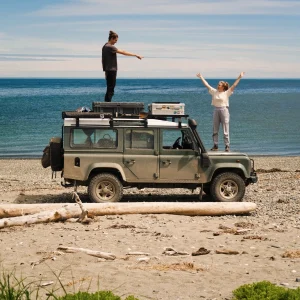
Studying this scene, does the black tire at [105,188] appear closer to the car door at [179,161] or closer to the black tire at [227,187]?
the car door at [179,161]

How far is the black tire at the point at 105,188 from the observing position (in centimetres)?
1644

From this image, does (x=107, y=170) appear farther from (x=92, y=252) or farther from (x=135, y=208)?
(x=92, y=252)

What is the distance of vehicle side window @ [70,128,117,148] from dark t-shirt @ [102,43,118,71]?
7.54 ft

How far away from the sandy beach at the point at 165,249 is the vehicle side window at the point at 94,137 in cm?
165

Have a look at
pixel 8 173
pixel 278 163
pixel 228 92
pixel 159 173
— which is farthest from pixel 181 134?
pixel 278 163

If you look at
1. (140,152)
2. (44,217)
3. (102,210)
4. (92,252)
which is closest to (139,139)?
(140,152)

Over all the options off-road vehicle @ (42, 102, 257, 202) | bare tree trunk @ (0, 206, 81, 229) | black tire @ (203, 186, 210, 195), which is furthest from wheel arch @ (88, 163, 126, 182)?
black tire @ (203, 186, 210, 195)

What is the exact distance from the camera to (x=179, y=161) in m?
16.5

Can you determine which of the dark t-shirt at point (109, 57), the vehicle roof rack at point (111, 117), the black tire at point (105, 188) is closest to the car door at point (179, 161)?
the vehicle roof rack at point (111, 117)

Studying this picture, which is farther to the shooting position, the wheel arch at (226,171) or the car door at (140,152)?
the wheel arch at (226,171)

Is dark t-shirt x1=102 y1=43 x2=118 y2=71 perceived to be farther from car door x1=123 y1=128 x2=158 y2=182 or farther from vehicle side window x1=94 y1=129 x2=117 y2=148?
car door x1=123 y1=128 x2=158 y2=182

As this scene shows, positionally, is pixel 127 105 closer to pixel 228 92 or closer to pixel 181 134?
pixel 181 134

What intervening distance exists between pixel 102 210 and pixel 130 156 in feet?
4.86

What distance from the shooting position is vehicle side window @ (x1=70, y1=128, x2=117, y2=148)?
1647cm
